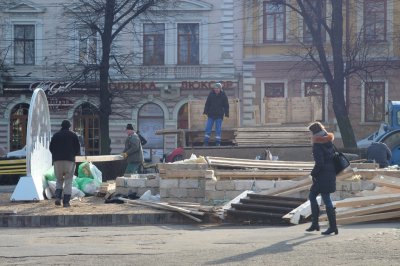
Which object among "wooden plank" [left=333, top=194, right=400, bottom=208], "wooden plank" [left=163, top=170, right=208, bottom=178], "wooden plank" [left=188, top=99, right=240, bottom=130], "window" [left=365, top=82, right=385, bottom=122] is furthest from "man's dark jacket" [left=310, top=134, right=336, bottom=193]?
"window" [left=365, top=82, right=385, bottom=122]

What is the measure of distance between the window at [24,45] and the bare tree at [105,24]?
8.07 metres

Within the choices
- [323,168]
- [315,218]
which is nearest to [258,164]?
[315,218]

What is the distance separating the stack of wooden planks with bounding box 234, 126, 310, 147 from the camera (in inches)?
920

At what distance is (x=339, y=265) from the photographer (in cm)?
1032

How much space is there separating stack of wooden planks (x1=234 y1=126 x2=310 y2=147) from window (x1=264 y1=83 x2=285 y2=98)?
2228 cm

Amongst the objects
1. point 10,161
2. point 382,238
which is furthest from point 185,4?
point 382,238

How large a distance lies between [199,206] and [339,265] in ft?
21.0

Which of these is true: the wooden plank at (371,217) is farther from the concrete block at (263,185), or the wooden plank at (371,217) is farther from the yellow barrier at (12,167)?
the yellow barrier at (12,167)

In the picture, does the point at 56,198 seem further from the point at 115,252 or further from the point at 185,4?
the point at 185,4

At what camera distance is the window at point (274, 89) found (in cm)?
4591

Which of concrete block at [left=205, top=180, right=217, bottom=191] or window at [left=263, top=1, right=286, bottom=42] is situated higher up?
window at [left=263, top=1, right=286, bottom=42]

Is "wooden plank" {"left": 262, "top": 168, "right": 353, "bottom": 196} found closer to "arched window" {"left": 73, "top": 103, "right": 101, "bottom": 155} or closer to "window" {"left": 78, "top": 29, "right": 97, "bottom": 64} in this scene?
"window" {"left": 78, "top": 29, "right": 97, "bottom": 64}

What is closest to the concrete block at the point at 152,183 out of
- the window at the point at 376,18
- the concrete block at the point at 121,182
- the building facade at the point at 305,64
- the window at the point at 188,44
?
the concrete block at the point at 121,182

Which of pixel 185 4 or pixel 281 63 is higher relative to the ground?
pixel 185 4
